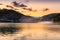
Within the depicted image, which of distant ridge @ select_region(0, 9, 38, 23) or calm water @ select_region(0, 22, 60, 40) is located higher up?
distant ridge @ select_region(0, 9, 38, 23)

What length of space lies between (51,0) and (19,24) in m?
0.40

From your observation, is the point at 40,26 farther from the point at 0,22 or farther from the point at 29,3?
the point at 0,22

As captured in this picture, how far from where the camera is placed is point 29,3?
2.00 metres

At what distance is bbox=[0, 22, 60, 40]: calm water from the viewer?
1965 millimetres

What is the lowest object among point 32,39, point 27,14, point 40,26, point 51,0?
point 32,39

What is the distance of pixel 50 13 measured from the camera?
6.51 feet

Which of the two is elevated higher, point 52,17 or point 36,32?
point 52,17

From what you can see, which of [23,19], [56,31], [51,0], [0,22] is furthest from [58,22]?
[0,22]

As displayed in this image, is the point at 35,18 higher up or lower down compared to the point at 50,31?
higher up

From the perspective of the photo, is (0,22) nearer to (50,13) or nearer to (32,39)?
(32,39)

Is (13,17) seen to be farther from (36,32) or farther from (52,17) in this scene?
(52,17)

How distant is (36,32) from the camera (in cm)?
198

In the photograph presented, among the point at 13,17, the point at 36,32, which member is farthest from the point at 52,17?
the point at 13,17

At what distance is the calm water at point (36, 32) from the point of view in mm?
1965
